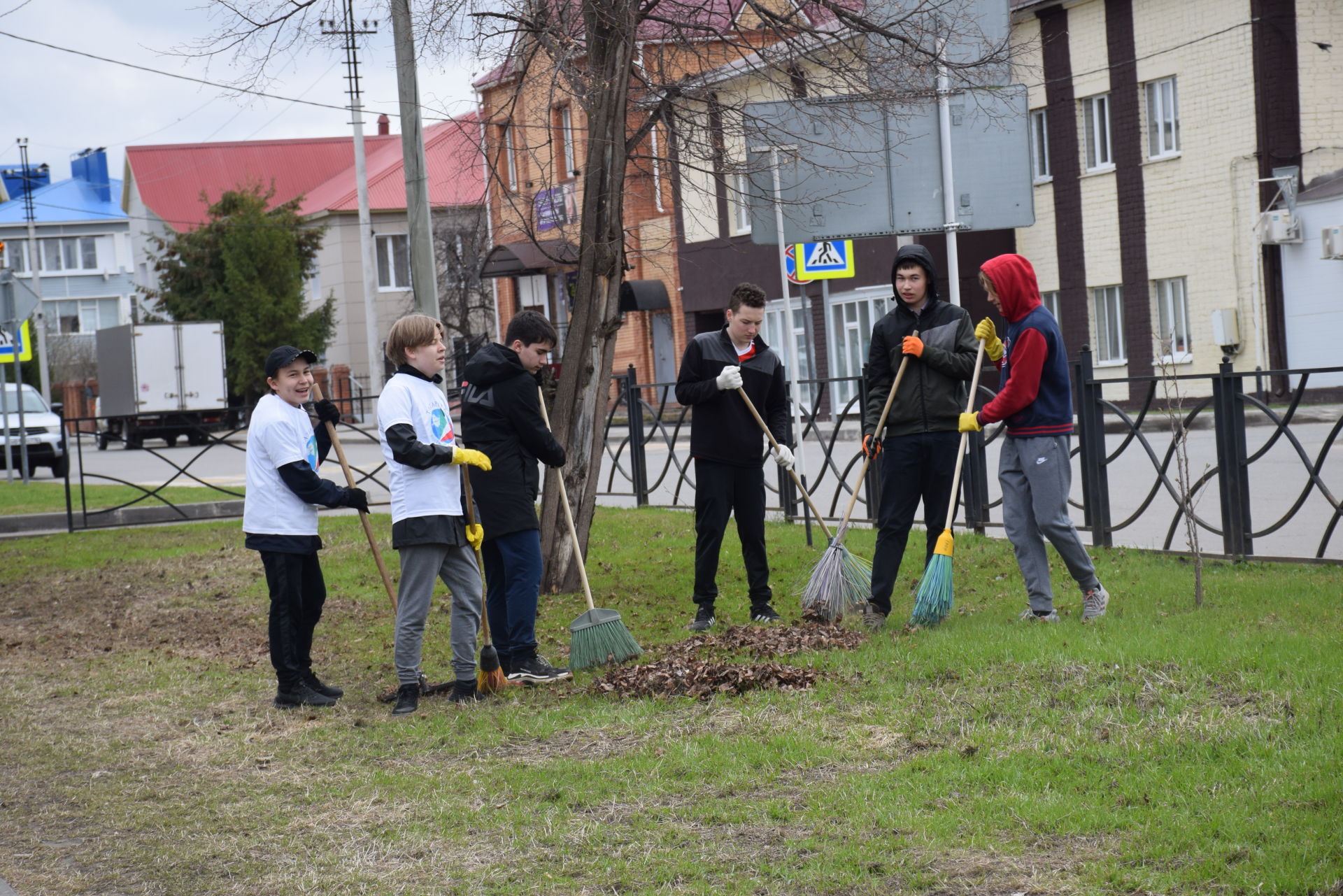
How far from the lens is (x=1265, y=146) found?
21.7 meters

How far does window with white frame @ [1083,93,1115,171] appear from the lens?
24.6m

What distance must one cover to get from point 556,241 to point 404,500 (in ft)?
14.2

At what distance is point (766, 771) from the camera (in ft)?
16.2

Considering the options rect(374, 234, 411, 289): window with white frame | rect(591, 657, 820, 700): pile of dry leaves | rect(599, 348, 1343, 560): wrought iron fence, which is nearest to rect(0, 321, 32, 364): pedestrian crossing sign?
rect(599, 348, 1343, 560): wrought iron fence

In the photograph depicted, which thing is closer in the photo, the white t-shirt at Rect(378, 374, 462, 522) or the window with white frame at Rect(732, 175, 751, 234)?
the white t-shirt at Rect(378, 374, 462, 522)

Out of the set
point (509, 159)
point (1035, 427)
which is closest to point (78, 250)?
point (509, 159)

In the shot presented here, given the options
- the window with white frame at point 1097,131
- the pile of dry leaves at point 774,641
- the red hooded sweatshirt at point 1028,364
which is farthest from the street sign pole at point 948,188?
the window with white frame at point 1097,131

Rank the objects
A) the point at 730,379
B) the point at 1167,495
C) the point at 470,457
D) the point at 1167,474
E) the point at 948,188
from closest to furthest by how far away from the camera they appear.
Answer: the point at 470,457 → the point at 730,379 → the point at 948,188 → the point at 1167,474 → the point at 1167,495

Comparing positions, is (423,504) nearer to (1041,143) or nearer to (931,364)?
(931,364)

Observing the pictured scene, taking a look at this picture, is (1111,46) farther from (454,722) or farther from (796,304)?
(454,722)

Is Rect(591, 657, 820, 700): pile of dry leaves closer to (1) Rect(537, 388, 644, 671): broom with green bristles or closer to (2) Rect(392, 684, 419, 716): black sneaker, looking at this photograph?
(1) Rect(537, 388, 644, 671): broom with green bristles

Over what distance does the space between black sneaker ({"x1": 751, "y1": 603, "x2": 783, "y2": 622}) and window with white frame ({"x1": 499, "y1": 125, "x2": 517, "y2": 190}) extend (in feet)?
11.4

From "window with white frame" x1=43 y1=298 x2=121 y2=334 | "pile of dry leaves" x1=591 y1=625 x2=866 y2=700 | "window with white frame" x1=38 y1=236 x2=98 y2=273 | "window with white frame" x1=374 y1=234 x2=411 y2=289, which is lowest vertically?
"pile of dry leaves" x1=591 y1=625 x2=866 y2=700

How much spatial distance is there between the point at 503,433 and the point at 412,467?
0.64 m
